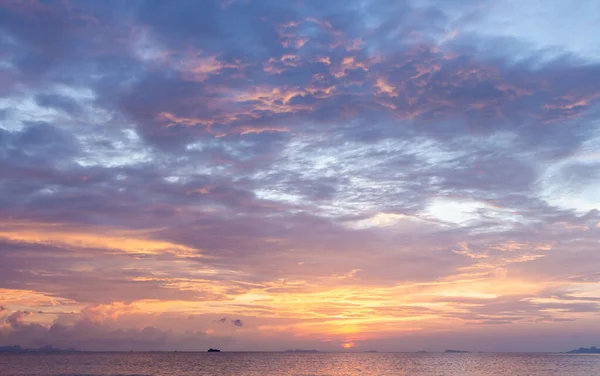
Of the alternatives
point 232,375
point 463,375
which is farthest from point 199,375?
point 463,375

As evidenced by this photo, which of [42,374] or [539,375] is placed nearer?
[42,374]

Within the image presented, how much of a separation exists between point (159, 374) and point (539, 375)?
136 m

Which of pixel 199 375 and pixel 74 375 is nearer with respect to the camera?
pixel 74 375

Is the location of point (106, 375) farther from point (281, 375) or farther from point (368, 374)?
point (368, 374)

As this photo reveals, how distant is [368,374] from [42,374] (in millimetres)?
110854

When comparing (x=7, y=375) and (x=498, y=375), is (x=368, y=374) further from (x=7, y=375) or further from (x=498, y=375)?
(x=7, y=375)

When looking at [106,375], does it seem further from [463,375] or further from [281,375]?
[463,375]

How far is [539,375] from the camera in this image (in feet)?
628

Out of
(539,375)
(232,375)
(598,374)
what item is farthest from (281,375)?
(598,374)

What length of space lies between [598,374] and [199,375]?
14671cm

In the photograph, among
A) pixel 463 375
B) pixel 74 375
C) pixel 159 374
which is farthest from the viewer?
pixel 463 375

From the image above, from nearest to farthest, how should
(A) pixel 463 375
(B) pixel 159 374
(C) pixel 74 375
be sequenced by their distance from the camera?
(C) pixel 74 375 → (B) pixel 159 374 → (A) pixel 463 375

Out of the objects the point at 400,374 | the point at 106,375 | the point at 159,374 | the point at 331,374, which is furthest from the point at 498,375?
the point at 106,375

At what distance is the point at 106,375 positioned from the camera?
16775cm
